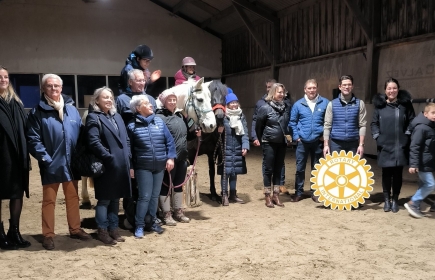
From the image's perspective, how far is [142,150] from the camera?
3.47 meters

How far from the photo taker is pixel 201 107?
13.2ft

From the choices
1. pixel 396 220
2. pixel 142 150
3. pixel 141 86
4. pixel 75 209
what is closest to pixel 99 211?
pixel 75 209

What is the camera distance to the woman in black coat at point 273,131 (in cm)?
448

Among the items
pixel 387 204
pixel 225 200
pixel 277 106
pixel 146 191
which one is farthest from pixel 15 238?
pixel 387 204

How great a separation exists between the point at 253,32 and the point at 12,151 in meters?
10.0

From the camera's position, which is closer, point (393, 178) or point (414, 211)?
point (414, 211)

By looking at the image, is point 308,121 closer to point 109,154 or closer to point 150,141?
point 150,141

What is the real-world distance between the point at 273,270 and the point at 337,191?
1.93 meters

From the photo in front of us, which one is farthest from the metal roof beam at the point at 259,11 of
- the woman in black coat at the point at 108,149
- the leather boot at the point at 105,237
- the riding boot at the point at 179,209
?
the leather boot at the point at 105,237

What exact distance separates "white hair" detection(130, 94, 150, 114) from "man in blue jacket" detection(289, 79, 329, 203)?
6.82ft

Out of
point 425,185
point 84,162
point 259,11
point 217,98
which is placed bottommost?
point 425,185

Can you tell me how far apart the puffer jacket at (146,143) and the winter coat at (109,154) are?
14 cm

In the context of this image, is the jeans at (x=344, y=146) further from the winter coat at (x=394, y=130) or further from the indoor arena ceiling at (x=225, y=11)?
the indoor arena ceiling at (x=225, y=11)

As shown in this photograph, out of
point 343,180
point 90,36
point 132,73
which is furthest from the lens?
point 90,36
